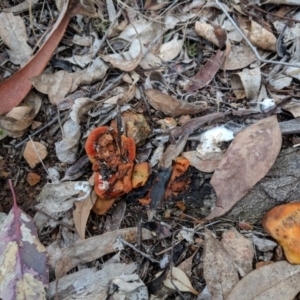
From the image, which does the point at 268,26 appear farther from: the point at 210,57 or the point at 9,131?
the point at 9,131

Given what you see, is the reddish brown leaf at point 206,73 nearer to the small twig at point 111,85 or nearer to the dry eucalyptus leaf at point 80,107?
the small twig at point 111,85

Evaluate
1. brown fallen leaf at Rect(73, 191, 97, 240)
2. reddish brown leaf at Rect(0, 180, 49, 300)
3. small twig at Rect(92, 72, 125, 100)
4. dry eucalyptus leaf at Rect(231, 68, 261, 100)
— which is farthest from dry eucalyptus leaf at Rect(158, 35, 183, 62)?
reddish brown leaf at Rect(0, 180, 49, 300)

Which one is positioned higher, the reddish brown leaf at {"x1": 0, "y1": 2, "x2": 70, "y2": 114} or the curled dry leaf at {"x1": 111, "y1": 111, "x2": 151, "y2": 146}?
the reddish brown leaf at {"x1": 0, "y1": 2, "x2": 70, "y2": 114}

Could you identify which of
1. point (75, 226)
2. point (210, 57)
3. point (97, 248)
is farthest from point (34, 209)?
point (210, 57)

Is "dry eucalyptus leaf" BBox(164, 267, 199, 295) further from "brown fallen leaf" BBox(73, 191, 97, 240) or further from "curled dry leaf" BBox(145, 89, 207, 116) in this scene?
"curled dry leaf" BBox(145, 89, 207, 116)

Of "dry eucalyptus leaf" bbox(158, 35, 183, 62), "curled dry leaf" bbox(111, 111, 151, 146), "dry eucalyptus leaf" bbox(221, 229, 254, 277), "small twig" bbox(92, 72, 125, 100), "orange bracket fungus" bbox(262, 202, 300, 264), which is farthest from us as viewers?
"dry eucalyptus leaf" bbox(158, 35, 183, 62)

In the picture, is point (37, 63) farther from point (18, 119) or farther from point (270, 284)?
point (270, 284)

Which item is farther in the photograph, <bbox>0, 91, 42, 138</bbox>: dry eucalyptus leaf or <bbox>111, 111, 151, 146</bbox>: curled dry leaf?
<bbox>0, 91, 42, 138</bbox>: dry eucalyptus leaf

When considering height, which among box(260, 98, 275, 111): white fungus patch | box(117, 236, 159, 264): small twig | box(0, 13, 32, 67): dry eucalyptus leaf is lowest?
box(117, 236, 159, 264): small twig
